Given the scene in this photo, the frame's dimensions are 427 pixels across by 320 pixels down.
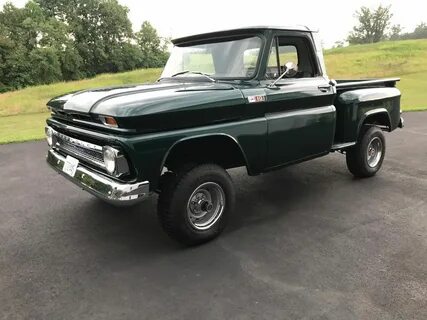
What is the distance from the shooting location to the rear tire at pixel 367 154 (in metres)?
5.82

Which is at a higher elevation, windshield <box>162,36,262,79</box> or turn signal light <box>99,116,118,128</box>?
windshield <box>162,36,262,79</box>

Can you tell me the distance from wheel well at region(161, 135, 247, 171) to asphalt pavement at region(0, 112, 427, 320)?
724 millimetres

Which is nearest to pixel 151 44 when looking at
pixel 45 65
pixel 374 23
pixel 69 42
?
pixel 69 42

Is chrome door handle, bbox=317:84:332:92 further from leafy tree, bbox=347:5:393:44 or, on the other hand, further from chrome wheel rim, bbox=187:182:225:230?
leafy tree, bbox=347:5:393:44

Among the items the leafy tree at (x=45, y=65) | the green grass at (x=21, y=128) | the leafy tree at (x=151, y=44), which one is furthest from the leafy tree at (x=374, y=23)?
the green grass at (x=21, y=128)

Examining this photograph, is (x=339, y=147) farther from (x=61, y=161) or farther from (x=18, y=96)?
(x=18, y=96)

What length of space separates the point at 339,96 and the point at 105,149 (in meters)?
3.17

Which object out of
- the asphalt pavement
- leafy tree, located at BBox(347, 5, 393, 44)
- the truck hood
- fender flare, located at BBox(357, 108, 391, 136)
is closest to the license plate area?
the truck hood

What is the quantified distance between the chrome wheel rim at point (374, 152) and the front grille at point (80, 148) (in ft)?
12.9

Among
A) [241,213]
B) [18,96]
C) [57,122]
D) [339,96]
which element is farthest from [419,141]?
[18,96]

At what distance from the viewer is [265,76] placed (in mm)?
4445

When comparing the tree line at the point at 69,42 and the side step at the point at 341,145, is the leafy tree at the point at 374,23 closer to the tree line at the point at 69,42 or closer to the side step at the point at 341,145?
the tree line at the point at 69,42

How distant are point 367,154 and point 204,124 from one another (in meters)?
3.02

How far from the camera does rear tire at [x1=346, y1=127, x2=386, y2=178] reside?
5816 millimetres
